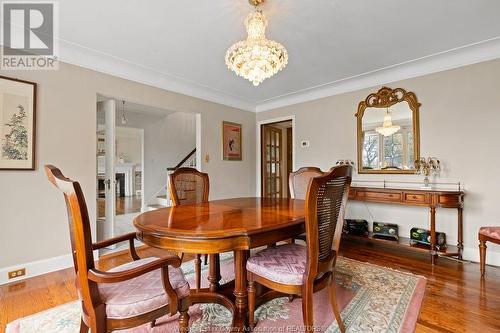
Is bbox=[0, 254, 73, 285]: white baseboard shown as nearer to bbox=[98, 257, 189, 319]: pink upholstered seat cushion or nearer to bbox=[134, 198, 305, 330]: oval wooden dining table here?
bbox=[134, 198, 305, 330]: oval wooden dining table

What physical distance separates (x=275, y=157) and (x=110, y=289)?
4.54 metres

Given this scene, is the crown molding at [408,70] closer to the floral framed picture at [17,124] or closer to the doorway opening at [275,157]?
the doorway opening at [275,157]

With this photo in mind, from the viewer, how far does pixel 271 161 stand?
Answer: 17.5 feet

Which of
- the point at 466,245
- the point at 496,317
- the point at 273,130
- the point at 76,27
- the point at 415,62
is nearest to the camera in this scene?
the point at 496,317

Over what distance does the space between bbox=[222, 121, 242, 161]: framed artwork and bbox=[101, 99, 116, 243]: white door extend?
178cm

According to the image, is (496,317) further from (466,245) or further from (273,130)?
(273,130)

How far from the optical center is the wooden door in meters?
5.03

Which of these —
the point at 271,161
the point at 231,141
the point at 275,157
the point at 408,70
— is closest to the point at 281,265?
the point at 408,70

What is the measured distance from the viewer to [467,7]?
2025mm

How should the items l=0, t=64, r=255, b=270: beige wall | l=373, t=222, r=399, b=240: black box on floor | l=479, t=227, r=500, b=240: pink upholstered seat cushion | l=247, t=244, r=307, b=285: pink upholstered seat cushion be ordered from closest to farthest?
l=247, t=244, r=307, b=285: pink upholstered seat cushion → l=479, t=227, r=500, b=240: pink upholstered seat cushion → l=0, t=64, r=255, b=270: beige wall → l=373, t=222, r=399, b=240: black box on floor

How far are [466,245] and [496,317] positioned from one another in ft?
4.38

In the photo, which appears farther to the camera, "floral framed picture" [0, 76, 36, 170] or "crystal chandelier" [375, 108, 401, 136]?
"crystal chandelier" [375, 108, 401, 136]

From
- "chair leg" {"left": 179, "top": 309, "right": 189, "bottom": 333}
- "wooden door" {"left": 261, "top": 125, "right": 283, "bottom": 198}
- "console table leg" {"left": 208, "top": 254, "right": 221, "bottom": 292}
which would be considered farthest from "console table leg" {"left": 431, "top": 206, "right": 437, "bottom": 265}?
"wooden door" {"left": 261, "top": 125, "right": 283, "bottom": 198}

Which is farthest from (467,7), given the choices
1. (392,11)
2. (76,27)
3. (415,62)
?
(76,27)
